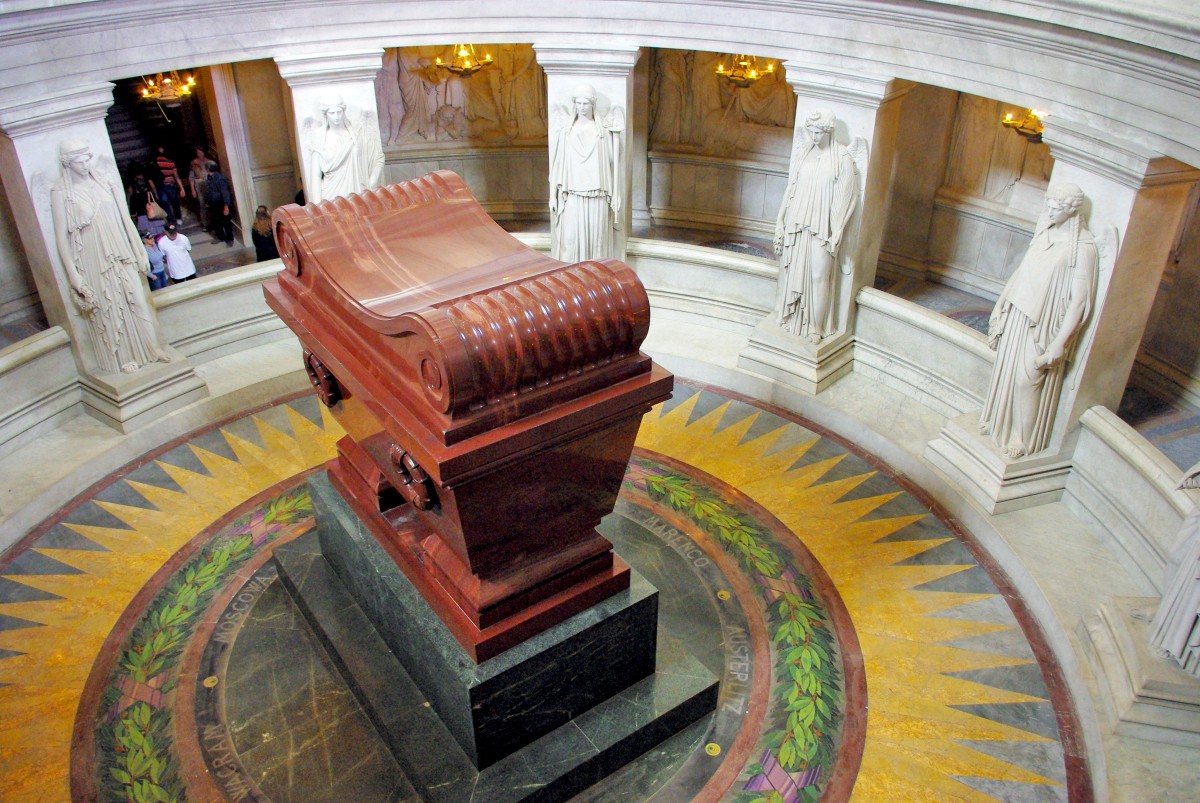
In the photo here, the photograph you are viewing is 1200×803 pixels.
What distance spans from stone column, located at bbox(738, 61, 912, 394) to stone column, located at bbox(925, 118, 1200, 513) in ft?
4.17

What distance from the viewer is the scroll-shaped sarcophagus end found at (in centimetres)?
331

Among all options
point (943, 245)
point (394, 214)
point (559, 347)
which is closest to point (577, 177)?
point (394, 214)

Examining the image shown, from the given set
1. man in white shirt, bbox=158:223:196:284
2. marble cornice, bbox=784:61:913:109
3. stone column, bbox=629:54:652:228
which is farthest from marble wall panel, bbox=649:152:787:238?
man in white shirt, bbox=158:223:196:284

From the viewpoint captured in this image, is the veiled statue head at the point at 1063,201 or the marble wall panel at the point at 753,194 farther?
the marble wall panel at the point at 753,194

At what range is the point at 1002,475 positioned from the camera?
5.90m

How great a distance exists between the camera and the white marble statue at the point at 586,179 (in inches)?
288

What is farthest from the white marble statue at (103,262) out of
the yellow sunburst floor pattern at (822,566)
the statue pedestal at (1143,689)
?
the statue pedestal at (1143,689)

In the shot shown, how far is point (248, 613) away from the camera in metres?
5.30

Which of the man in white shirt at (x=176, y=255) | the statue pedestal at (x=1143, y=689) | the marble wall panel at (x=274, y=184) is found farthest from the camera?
the marble wall panel at (x=274, y=184)

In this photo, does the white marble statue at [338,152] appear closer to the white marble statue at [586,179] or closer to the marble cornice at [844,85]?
the white marble statue at [586,179]

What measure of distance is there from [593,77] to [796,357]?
8.99 feet

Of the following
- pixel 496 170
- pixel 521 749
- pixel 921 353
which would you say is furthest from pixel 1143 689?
pixel 496 170

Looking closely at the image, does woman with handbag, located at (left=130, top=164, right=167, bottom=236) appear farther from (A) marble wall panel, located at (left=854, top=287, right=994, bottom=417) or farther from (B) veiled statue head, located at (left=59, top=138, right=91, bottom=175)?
(A) marble wall panel, located at (left=854, top=287, right=994, bottom=417)

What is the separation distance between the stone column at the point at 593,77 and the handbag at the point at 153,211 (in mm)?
4438
